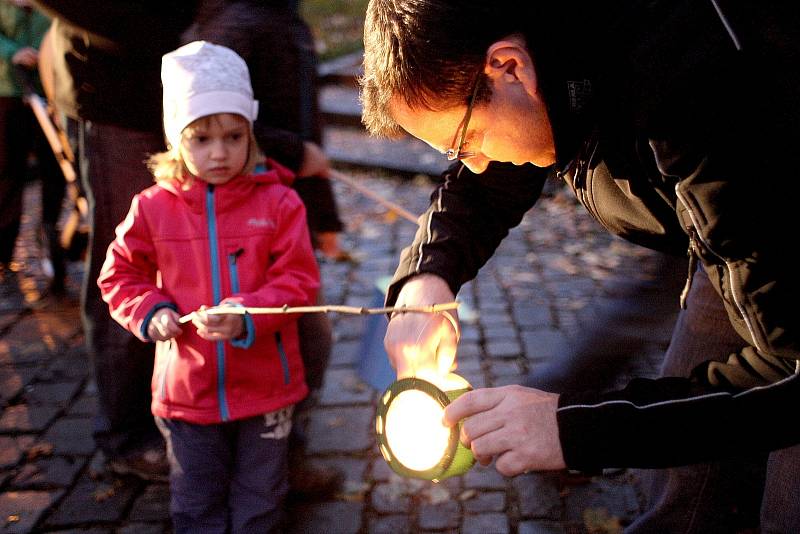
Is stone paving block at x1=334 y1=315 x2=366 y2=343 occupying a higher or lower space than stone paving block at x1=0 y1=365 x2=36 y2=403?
higher

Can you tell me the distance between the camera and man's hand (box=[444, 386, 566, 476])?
65.4 inches

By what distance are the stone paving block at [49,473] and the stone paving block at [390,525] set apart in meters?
1.43

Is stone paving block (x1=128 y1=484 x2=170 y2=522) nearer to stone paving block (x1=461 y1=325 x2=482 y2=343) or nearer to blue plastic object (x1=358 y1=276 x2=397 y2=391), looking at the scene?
blue plastic object (x1=358 y1=276 x2=397 y2=391)

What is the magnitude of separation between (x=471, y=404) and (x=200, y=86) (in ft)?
5.16

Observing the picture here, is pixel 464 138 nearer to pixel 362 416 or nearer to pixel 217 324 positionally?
pixel 217 324

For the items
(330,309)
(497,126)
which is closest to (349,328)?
(330,309)

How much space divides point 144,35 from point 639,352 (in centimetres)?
245

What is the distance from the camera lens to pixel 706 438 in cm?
159

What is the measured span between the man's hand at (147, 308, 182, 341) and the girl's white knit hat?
596mm

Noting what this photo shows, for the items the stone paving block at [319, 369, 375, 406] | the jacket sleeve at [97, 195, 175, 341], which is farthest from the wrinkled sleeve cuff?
the stone paving block at [319, 369, 375, 406]

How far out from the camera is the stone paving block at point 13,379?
441cm

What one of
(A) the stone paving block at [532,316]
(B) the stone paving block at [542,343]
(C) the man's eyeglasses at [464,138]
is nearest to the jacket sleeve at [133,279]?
(C) the man's eyeglasses at [464,138]

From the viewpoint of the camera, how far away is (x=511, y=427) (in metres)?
1.68

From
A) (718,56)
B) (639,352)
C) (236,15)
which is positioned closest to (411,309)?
(718,56)
